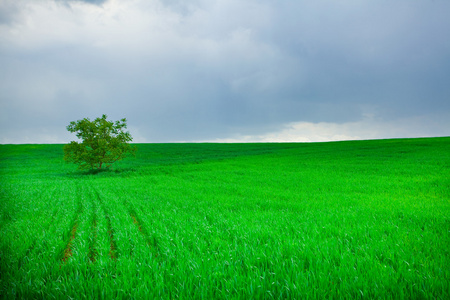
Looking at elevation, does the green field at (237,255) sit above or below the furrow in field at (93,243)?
above

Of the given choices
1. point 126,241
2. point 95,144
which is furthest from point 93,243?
point 95,144

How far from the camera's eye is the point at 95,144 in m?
31.6

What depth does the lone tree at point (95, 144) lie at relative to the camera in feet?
100

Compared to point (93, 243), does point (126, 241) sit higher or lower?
higher

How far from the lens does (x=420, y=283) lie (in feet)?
11.1

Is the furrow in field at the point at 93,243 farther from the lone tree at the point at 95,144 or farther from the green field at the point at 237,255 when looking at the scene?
the lone tree at the point at 95,144

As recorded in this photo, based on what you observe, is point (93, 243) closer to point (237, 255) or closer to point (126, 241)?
point (126, 241)

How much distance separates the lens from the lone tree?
30609 millimetres

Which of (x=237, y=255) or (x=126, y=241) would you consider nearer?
(x=237, y=255)

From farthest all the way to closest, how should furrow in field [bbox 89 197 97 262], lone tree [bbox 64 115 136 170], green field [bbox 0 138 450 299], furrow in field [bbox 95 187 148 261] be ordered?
lone tree [bbox 64 115 136 170] → furrow in field [bbox 89 197 97 262] → furrow in field [bbox 95 187 148 261] → green field [bbox 0 138 450 299]

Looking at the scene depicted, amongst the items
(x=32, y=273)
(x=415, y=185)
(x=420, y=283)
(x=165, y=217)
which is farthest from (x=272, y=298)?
(x=415, y=185)

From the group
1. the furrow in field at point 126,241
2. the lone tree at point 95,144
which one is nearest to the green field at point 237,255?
the furrow in field at point 126,241

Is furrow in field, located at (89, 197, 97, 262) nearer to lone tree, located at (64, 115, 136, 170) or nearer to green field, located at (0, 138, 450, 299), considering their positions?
green field, located at (0, 138, 450, 299)

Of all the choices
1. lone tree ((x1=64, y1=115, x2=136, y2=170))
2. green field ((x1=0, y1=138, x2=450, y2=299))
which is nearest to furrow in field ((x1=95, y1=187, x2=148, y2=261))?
green field ((x1=0, y1=138, x2=450, y2=299))
